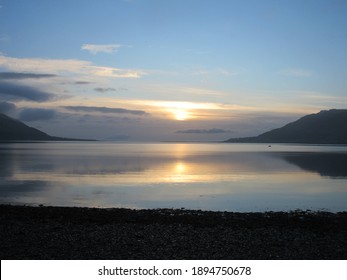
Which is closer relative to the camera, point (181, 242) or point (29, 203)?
point (181, 242)

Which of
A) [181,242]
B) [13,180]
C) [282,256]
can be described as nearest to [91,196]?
[13,180]

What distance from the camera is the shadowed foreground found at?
43.3 ft

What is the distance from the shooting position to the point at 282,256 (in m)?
13.0

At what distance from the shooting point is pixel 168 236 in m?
15.7

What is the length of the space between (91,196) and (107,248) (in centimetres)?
1971

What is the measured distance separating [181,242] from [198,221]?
543cm

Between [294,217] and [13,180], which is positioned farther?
[13,180]

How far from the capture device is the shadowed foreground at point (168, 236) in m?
13.2

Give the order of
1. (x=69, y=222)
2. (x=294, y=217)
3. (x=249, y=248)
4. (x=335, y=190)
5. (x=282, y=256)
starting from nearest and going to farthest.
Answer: (x=282, y=256) → (x=249, y=248) → (x=69, y=222) → (x=294, y=217) → (x=335, y=190)
